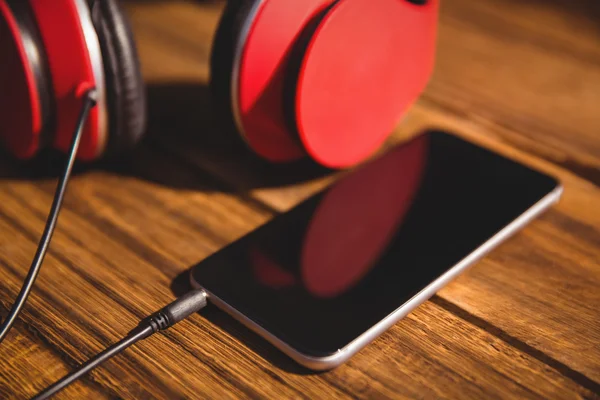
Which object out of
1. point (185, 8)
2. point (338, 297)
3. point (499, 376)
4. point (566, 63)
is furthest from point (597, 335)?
point (185, 8)

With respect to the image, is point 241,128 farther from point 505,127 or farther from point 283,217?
point 505,127

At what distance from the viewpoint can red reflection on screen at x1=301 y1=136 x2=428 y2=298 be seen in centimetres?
54

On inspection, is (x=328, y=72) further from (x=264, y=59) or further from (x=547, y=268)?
(x=547, y=268)

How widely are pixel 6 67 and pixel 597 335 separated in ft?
1.74

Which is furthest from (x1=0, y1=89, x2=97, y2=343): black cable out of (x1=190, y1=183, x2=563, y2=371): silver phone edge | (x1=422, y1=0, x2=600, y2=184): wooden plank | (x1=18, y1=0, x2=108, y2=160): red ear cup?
(x1=422, y1=0, x2=600, y2=184): wooden plank

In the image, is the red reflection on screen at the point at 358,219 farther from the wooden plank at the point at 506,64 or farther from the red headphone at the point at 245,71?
the wooden plank at the point at 506,64

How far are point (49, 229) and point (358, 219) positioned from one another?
259mm

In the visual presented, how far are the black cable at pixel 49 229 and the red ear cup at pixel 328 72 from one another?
0.41 feet

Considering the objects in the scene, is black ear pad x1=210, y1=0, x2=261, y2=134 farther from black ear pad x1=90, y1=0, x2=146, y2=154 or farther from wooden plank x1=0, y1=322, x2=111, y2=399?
wooden plank x1=0, y1=322, x2=111, y2=399

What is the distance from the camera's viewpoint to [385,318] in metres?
0.49

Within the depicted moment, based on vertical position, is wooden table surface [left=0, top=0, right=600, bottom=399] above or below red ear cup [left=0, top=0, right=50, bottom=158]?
below

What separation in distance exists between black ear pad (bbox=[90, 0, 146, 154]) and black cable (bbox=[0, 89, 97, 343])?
0.02m

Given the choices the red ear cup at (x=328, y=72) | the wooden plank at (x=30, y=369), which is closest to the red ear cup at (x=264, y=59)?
the red ear cup at (x=328, y=72)

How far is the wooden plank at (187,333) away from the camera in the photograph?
18.5 inches
